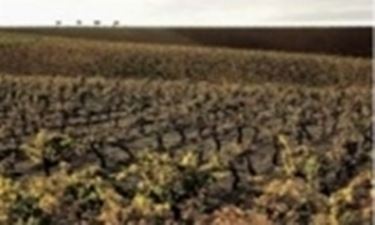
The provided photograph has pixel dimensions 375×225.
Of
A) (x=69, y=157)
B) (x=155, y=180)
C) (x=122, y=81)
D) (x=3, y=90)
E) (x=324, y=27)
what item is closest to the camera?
(x=155, y=180)

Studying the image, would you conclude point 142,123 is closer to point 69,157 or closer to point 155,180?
point 69,157

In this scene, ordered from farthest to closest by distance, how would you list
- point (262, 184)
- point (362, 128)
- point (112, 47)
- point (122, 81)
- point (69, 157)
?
point (112, 47) → point (122, 81) → point (362, 128) → point (69, 157) → point (262, 184)

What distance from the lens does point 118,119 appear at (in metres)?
21.5

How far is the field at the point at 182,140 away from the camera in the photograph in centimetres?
1276

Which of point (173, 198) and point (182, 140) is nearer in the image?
point (173, 198)

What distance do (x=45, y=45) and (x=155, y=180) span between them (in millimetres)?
22917

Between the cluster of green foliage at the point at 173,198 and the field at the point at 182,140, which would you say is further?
the field at the point at 182,140

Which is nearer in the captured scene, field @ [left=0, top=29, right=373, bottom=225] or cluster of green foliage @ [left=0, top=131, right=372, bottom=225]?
cluster of green foliage @ [left=0, top=131, right=372, bottom=225]

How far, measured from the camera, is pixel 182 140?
62.6 feet

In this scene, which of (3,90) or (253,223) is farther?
(3,90)

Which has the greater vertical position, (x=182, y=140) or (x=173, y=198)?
(x=173, y=198)

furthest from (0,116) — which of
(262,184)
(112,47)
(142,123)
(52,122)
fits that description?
(112,47)

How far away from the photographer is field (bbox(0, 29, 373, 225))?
41.9 feet

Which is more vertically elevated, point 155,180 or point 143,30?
point 155,180
